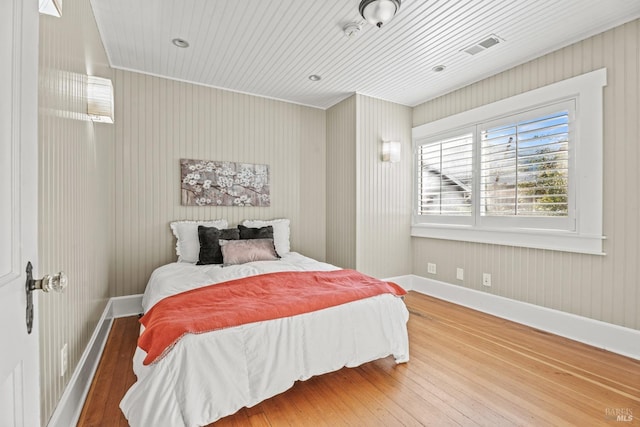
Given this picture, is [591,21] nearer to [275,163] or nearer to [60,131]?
[275,163]

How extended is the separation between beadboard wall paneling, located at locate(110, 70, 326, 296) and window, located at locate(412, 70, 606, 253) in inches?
74.8

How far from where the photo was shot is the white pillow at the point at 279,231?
12.7 ft

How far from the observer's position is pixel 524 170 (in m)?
3.14

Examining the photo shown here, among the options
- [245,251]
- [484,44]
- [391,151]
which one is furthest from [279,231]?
[484,44]

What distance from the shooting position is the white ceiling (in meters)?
2.35

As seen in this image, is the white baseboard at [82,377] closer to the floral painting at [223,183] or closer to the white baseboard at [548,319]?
the floral painting at [223,183]

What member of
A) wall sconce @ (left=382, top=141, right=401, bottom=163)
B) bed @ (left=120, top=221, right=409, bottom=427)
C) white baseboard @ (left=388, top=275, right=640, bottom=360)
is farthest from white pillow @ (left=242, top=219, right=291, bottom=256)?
white baseboard @ (left=388, top=275, right=640, bottom=360)

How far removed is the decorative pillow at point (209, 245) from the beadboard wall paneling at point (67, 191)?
92cm

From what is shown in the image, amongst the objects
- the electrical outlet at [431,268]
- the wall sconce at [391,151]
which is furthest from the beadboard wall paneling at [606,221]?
the wall sconce at [391,151]

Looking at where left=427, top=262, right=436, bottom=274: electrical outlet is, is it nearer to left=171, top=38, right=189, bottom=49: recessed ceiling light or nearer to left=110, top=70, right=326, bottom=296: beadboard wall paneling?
left=110, top=70, right=326, bottom=296: beadboard wall paneling

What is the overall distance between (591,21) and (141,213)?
4658 millimetres

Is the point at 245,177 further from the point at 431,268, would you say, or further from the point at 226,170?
the point at 431,268

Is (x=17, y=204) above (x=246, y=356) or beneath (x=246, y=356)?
above

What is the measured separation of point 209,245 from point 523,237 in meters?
3.33
